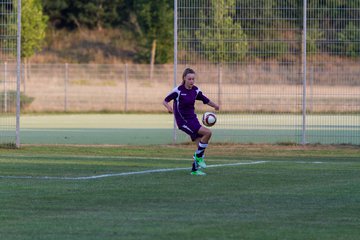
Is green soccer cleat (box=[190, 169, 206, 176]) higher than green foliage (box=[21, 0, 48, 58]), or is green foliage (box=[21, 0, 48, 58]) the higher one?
green foliage (box=[21, 0, 48, 58])

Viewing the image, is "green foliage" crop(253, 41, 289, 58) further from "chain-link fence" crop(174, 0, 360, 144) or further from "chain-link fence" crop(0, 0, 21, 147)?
"chain-link fence" crop(0, 0, 21, 147)

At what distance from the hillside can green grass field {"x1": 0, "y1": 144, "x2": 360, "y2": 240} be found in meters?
42.2

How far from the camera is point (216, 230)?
9.47 meters

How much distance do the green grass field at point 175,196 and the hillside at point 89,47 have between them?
4216 centimetres

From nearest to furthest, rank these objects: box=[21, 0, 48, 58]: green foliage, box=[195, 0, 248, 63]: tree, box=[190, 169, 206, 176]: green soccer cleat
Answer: box=[190, 169, 206, 176]: green soccer cleat < box=[195, 0, 248, 63]: tree < box=[21, 0, 48, 58]: green foliage

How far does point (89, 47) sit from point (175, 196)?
54.1m

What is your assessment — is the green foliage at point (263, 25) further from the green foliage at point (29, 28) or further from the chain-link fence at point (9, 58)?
the green foliage at point (29, 28)

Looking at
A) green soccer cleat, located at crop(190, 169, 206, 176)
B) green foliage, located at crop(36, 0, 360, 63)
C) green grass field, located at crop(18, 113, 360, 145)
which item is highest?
green foliage, located at crop(36, 0, 360, 63)

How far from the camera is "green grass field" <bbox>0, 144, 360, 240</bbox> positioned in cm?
952

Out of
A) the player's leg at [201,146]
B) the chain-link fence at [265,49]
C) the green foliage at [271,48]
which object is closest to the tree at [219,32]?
the chain-link fence at [265,49]

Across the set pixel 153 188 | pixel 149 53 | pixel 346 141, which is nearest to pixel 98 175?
pixel 153 188

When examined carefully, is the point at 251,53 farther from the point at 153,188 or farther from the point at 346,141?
the point at 153,188

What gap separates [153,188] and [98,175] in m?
2.14

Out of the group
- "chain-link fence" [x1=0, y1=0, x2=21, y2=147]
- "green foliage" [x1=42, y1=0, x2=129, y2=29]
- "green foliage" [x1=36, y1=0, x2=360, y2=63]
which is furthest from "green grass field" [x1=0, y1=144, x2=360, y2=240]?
"green foliage" [x1=42, y1=0, x2=129, y2=29]
